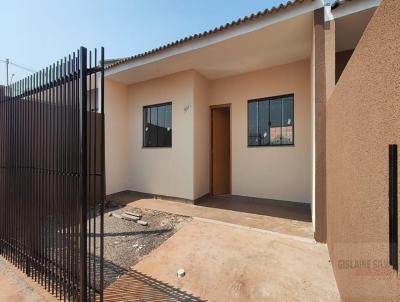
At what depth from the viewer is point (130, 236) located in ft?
13.4

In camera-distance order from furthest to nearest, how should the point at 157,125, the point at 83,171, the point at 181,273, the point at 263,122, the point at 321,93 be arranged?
the point at 157,125 < the point at 263,122 < the point at 321,93 < the point at 181,273 < the point at 83,171

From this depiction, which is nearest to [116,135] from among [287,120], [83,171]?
[287,120]

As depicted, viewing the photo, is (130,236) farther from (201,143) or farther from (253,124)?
(253,124)

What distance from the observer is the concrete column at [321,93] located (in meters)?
3.58

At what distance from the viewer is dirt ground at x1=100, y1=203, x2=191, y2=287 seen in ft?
10.5

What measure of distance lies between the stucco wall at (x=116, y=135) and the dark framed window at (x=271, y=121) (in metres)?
3.83

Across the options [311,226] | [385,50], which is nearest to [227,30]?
[385,50]

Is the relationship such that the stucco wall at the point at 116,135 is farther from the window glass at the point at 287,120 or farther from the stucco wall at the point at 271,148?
the window glass at the point at 287,120

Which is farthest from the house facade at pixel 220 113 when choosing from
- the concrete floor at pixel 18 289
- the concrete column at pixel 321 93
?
the concrete floor at pixel 18 289

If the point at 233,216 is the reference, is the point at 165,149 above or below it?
above

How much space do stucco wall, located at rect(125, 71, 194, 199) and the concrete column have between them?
10.3 feet

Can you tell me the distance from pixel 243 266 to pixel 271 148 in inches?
142

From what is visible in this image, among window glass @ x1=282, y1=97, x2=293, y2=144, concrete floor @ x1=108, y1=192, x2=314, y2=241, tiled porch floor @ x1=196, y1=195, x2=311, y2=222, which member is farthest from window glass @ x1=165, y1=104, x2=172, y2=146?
window glass @ x1=282, y1=97, x2=293, y2=144

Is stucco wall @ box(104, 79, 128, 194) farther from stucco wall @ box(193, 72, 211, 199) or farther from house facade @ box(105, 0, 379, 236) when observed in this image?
stucco wall @ box(193, 72, 211, 199)
